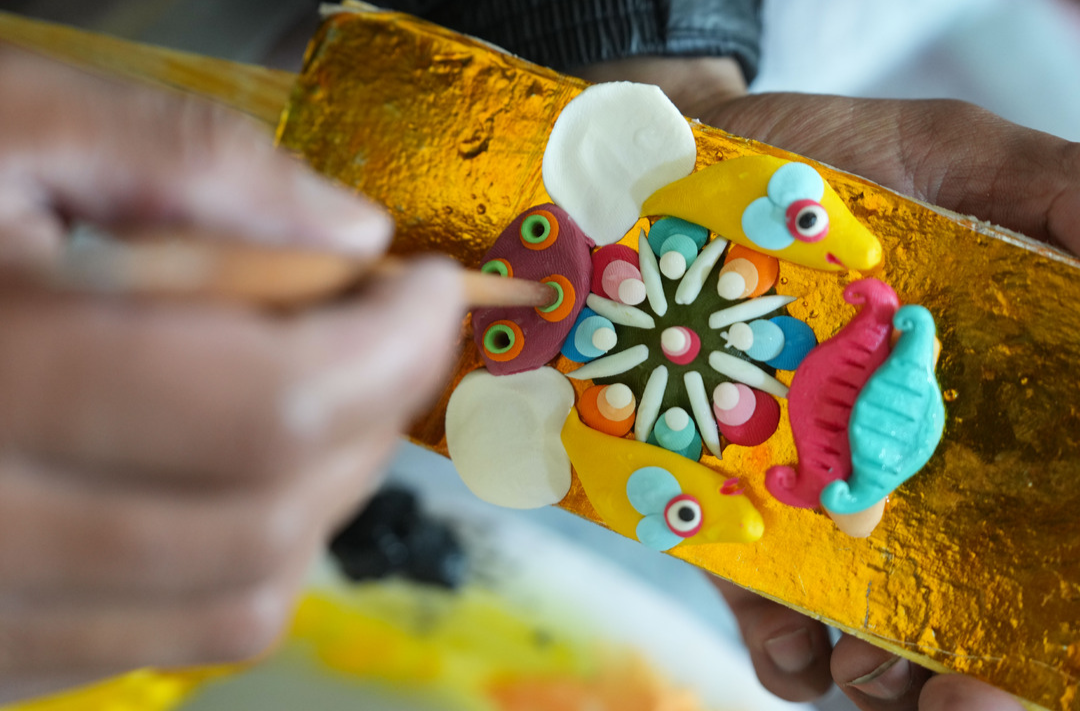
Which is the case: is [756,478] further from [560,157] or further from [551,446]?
[560,157]

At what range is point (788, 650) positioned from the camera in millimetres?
660

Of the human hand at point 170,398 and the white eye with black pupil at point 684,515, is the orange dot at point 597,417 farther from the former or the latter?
the human hand at point 170,398

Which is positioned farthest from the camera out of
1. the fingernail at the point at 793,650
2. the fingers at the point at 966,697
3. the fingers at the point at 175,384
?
the fingernail at the point at 793,650

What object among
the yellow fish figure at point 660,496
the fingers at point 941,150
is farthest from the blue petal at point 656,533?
the fingers at point 941,150

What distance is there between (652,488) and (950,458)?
Result: 17 cm

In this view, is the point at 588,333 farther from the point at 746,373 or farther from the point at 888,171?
the point at 888,171

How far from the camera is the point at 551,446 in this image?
470 millimetres

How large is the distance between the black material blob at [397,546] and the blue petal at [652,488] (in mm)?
561

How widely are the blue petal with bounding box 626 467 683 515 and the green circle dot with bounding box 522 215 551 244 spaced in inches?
6.0

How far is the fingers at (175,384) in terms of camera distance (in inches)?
7.9

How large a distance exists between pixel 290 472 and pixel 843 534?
0.35 metres

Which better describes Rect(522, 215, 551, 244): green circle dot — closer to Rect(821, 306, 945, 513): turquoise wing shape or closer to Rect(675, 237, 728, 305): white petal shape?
Rect(675, 237, 728, 305): white petal shape

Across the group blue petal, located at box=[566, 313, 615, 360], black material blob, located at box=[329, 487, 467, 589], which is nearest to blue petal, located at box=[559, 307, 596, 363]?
blue petal, located at box=[566, 313, 615, 360]

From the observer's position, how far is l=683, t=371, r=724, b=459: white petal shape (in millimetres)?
447
